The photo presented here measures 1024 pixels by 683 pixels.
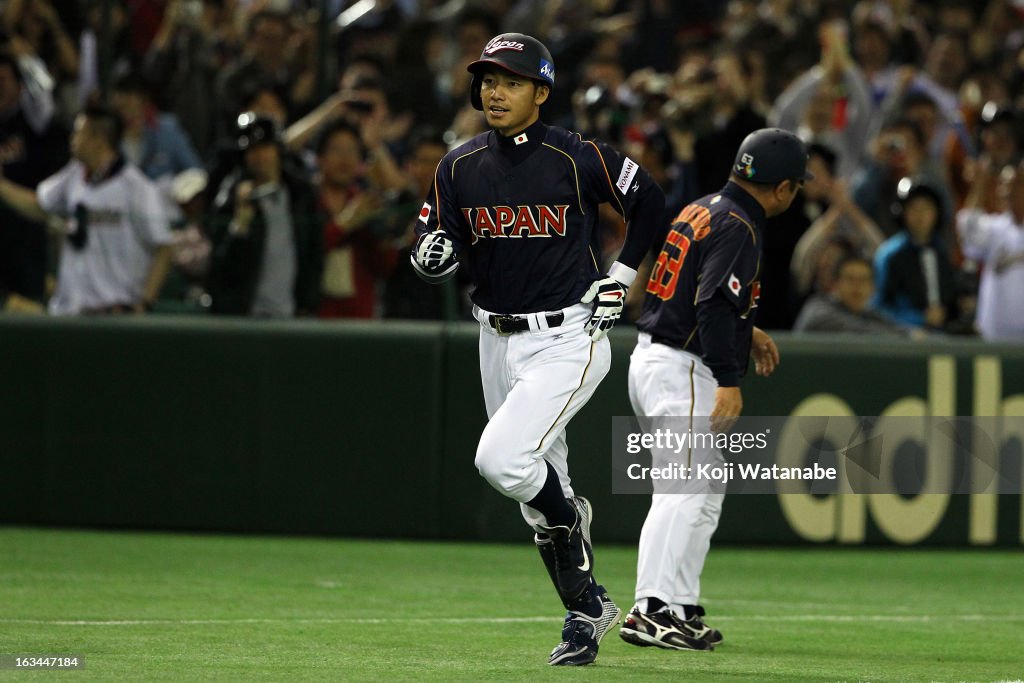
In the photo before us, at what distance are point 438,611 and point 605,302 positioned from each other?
2220 millimetres

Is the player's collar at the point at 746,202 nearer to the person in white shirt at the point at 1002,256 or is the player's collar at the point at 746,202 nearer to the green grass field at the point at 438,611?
the green grass field at the point at 438,611

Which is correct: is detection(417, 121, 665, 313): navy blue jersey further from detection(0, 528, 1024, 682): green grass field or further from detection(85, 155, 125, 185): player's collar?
detection(85, 155, 125, 185): player's collar

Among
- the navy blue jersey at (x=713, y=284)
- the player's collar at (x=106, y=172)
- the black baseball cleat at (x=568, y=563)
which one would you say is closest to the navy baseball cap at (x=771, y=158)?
the navy blue jersey at (x=713, y=284)

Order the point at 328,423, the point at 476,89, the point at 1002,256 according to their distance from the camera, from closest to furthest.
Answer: the point at 476,89 → the point at 328,423 → the point at 1002,256

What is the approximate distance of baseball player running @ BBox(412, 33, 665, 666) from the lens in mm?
6219

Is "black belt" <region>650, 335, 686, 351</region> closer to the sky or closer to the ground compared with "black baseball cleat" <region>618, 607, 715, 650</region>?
closer to the sky

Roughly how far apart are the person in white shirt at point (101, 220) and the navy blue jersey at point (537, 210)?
4.54m

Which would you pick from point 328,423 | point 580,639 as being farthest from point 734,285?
point 328,423

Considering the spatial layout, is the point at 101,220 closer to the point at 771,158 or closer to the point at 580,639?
the point at 771,158

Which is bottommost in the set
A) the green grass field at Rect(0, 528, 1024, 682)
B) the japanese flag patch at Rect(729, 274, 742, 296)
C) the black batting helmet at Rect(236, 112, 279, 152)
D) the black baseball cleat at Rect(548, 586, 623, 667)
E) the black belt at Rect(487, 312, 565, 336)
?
the green grass field at Rect(0, 528, 1024, 682)

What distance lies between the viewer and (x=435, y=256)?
619 cm

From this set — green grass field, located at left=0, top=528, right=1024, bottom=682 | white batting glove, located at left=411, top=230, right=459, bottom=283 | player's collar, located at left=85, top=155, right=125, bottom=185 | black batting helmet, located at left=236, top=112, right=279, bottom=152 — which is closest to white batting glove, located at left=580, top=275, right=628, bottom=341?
white batting glove, located at left=411, top=230, right=459, bottom=283

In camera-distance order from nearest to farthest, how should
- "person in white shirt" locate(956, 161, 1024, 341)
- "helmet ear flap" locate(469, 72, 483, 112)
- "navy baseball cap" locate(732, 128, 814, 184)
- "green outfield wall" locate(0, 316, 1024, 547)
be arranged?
1. "helmet ear flap" locate(469, 72, 483, 112)
2. "navy baseball cap" locate(732, 128, 814, 184)
3. "green outfield wall" locate(0, 316, 1024, 547)
4. "person in white shirt" locate(956, 161, 1024, 341)

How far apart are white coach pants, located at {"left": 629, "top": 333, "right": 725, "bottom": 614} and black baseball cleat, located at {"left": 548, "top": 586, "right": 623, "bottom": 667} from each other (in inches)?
25.2
